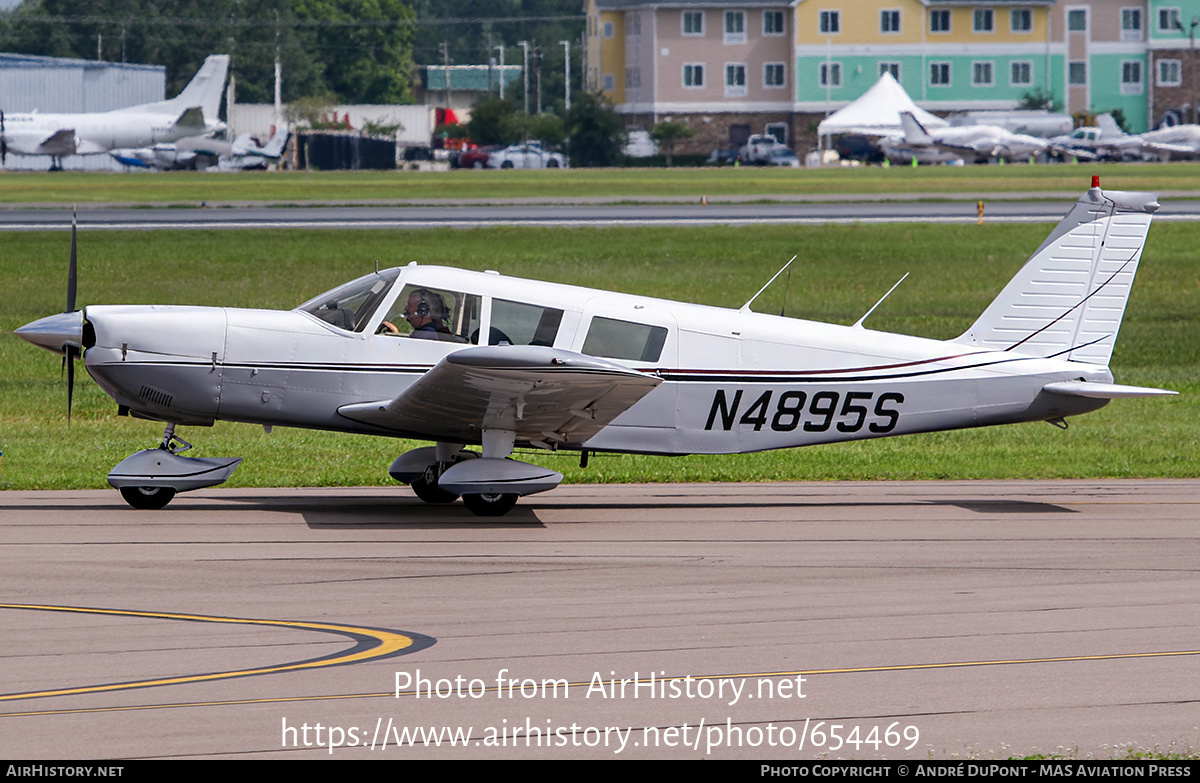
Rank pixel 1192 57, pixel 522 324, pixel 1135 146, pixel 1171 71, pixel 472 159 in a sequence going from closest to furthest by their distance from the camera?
pixel 522 324
pixel 1135 146
pixel 472 159
pixel 1192 57
pixel 1171 71

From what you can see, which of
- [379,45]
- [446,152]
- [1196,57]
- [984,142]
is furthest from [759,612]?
[379,45]

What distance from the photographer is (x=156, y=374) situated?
11.0m

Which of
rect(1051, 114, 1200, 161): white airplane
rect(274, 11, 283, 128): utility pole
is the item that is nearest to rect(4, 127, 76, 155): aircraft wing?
rect(274, 11, 283, 128): utility pole

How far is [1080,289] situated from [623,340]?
3999mm

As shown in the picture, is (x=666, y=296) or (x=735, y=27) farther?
(x=735, y=27)

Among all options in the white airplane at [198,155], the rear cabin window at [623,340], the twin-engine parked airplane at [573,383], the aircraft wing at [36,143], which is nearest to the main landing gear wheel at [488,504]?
the twin-engine parked airplane at [573,383]

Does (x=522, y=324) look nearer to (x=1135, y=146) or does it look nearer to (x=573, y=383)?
(x=573, y=383)

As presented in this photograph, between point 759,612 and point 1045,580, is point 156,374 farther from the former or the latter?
point 1045,580

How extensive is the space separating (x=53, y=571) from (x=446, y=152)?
10231 cm

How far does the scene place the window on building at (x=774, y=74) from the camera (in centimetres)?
10881

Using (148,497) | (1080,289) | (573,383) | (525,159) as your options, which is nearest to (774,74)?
(525,159)

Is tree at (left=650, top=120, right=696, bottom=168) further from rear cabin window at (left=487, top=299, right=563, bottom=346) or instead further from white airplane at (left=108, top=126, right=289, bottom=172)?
rear cabin window at (left=487, top=299, right=563, bottom=346)

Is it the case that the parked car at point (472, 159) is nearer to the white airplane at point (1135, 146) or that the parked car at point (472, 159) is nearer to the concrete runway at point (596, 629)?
the white airplane at point (1135, 146)

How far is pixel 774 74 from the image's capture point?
109 meters
